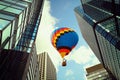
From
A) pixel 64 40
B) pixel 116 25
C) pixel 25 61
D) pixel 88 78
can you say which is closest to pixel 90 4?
pixel 116 25

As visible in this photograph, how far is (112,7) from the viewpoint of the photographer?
45.0 meters

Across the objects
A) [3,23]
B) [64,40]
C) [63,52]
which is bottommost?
[63,52]

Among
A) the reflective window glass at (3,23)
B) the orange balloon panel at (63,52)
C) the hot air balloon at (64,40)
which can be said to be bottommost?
the orange balloon panel at (63,52)

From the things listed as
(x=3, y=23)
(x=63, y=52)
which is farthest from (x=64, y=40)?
(x=3, y=23)

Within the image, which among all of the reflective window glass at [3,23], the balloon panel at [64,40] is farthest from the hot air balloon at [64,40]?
the reflective window glass at [3,23]

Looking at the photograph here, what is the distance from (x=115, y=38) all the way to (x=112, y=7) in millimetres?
10765

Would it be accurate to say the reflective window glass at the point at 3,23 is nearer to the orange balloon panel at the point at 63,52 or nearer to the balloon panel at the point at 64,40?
the balloon panel at the point at 64,40

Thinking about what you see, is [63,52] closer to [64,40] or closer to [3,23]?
[64,40]

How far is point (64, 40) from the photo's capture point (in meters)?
28.1

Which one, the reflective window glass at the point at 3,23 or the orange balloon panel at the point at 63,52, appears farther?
the orange balloon panel at the point at 63,52

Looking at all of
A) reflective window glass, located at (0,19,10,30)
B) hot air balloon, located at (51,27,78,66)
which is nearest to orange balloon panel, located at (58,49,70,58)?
hot air balloon, located at (51,27,78,66)

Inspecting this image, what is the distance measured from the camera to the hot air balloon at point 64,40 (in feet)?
91.8

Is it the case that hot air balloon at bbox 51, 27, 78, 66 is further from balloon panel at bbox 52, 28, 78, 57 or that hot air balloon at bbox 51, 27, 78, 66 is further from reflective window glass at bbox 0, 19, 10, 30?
reflective window glass at bbox 0, 19, 10, 30

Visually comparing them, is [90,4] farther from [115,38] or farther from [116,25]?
[115,38]
